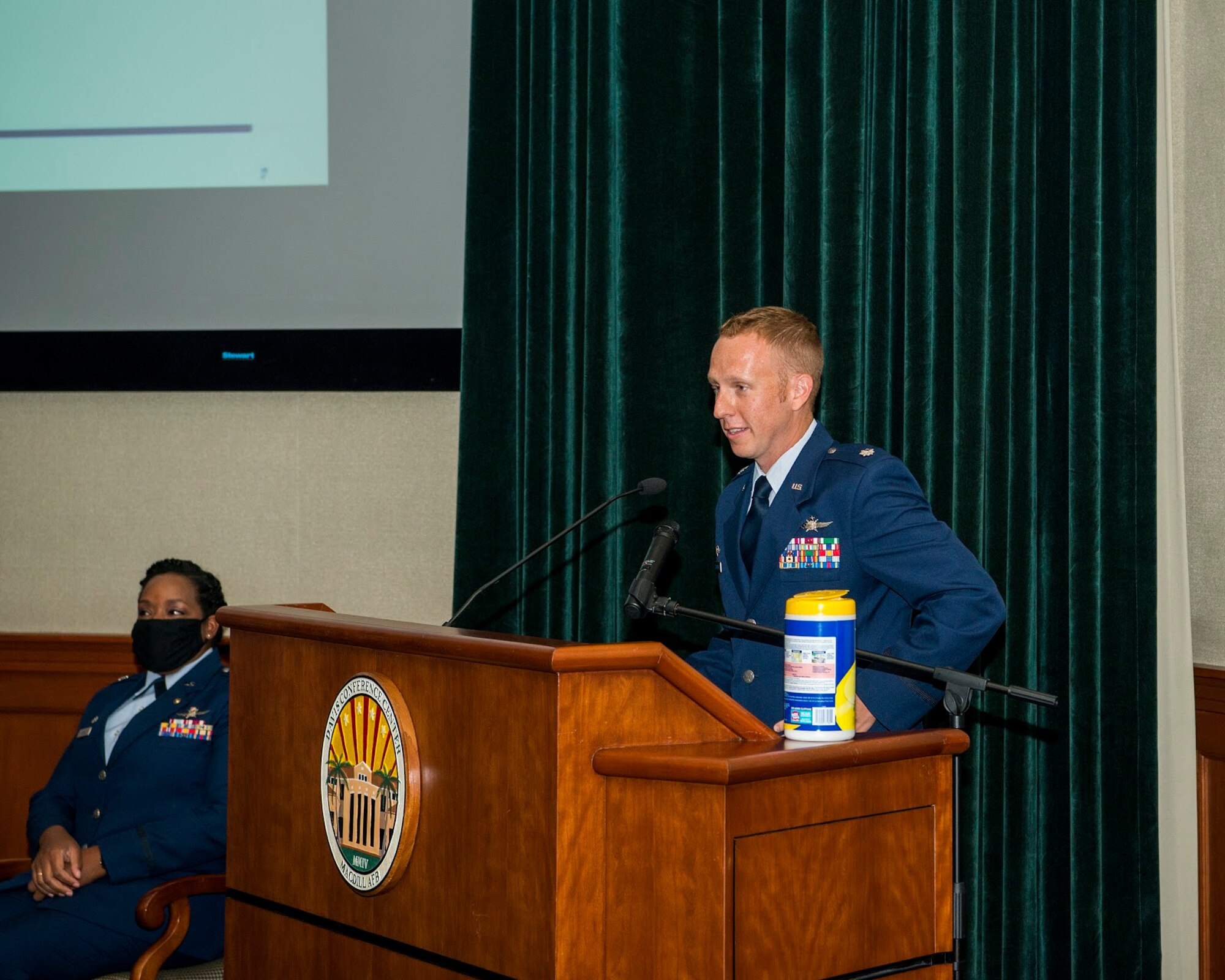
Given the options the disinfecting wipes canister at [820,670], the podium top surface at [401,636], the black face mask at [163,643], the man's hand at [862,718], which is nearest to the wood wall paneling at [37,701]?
the black face mask at [163,643]

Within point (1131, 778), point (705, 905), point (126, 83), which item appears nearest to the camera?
point (705, 905)

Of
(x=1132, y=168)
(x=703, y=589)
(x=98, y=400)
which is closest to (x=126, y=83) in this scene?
(x=98, y=400)

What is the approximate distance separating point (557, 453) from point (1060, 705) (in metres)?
1.42

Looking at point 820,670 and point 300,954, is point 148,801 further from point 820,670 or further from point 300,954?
point 820,670

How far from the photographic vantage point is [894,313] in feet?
10.5

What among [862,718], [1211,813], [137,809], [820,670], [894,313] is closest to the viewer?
[820,670]

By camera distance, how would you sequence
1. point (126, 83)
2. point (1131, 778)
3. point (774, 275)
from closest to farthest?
point (1131, 778), point (774, 275), point (126, 83)

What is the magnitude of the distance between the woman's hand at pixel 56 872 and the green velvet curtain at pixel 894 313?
1183mm

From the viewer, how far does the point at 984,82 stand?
311 centimetres

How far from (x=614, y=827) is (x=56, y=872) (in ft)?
5.39

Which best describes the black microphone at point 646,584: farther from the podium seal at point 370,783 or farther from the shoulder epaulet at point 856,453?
the shoulder epaulet at point 856,453

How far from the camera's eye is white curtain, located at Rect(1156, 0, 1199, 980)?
3045 millimetres

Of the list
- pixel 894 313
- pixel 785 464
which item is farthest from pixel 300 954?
pixel 894 313

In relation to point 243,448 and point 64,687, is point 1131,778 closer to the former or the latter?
point 243,448
